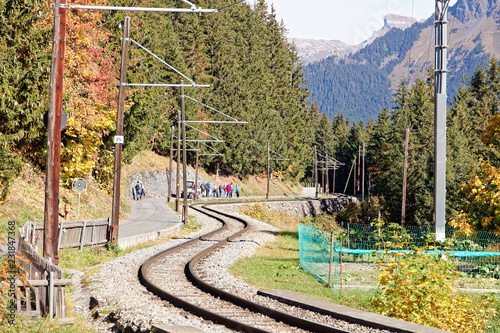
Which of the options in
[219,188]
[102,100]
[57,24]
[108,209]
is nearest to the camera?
[57,24]

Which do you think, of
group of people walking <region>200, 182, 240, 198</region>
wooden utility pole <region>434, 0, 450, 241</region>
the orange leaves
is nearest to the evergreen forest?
the orange leaves

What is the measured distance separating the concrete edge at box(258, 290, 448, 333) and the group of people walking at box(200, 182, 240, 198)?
6429 centimetres

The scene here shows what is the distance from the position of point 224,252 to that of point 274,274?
207 inches

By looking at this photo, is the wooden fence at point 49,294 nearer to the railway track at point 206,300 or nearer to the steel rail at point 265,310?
the railway track at point 206,300

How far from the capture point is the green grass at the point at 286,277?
14281 millimetres

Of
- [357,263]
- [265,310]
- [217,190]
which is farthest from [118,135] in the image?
[217,190]

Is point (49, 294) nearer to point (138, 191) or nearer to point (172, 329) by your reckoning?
point (172, 329)

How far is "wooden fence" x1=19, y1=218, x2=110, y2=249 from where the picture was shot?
1878cm

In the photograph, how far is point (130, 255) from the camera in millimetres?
22047

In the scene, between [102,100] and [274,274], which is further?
[102,100]

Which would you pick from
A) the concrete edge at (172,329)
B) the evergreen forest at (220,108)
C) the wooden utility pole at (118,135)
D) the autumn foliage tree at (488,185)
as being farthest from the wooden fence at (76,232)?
the autumn foliage tree at (488,185)

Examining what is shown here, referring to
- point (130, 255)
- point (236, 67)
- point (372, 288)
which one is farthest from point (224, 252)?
point (236, 67)

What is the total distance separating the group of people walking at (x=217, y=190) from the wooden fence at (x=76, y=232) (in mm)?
53298

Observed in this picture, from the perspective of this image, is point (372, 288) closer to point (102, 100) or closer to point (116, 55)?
point (102, 100)
